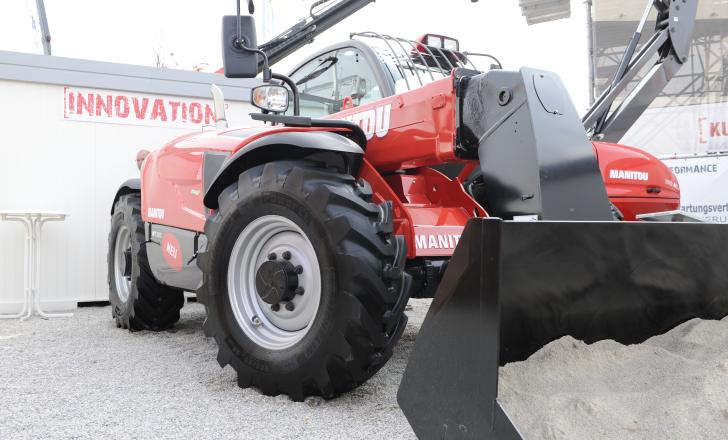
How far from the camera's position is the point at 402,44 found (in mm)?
3938

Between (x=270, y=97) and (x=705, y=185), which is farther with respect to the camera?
(x=705, y=185)

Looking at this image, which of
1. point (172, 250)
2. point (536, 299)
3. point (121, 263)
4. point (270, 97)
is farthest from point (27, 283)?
point (536, 299)

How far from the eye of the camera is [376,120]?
3.54 m

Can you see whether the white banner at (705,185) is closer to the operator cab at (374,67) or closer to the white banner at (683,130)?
the white banner at (683,130)

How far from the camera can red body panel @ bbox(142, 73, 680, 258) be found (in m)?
3.16

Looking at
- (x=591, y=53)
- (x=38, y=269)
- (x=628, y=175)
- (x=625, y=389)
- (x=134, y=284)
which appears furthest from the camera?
(x=591, y=53)

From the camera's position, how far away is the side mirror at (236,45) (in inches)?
118

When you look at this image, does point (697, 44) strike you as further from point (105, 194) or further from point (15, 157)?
point (15, 157)

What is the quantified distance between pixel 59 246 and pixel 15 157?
100 cm

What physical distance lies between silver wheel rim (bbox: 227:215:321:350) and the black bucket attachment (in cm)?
89

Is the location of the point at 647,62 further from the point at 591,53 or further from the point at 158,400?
the point at 591,53

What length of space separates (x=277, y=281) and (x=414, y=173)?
108cm

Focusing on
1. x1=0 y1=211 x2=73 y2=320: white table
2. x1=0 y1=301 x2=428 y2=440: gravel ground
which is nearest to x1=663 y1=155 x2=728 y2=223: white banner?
x1=0 y1=301 x2=428 y2=440: gravel ground

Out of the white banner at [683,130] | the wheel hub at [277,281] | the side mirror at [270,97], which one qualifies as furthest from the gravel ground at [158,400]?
the white banner at [683,130]
